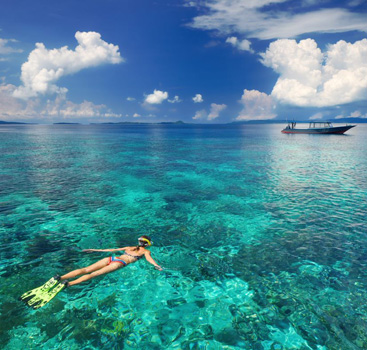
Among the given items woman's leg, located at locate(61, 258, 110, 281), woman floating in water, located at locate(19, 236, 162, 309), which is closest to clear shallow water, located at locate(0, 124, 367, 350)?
woman floating in water, located at locate(19, 236, 162, 309)

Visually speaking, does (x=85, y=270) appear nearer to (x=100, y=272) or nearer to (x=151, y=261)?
(x=100, y=272)

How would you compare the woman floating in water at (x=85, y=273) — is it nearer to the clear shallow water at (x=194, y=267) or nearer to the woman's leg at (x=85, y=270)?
the woman's leg at (x=85, y=270)

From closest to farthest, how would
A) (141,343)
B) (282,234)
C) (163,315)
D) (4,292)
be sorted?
1. (141,343)
2. (163,315)
3. (4,292)
4. (282,234)

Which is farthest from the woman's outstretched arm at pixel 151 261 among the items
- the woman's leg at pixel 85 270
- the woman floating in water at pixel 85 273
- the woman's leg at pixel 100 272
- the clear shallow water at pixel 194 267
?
the woman's leg at pixel 85 270

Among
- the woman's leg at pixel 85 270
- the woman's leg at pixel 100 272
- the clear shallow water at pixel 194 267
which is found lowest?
the clear shallow water at pixel 194 267

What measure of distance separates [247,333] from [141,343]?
146 inches

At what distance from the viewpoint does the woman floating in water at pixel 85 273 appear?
887 centimetres

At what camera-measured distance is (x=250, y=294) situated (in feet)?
31.3

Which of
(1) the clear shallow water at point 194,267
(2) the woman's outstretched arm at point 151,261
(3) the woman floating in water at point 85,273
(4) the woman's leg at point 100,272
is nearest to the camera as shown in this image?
(1) the clear shallow water at point 194,267

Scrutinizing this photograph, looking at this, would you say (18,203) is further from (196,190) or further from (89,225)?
(196,190)

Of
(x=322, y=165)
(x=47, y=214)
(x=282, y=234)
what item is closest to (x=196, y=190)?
(x=282, y=234)

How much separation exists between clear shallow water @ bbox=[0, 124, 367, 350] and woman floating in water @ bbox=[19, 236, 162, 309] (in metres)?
0.32

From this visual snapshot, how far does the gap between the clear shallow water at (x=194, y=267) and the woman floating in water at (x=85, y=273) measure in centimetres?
32

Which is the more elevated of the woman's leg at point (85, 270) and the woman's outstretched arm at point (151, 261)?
the woman's leg at point (85, 270)
